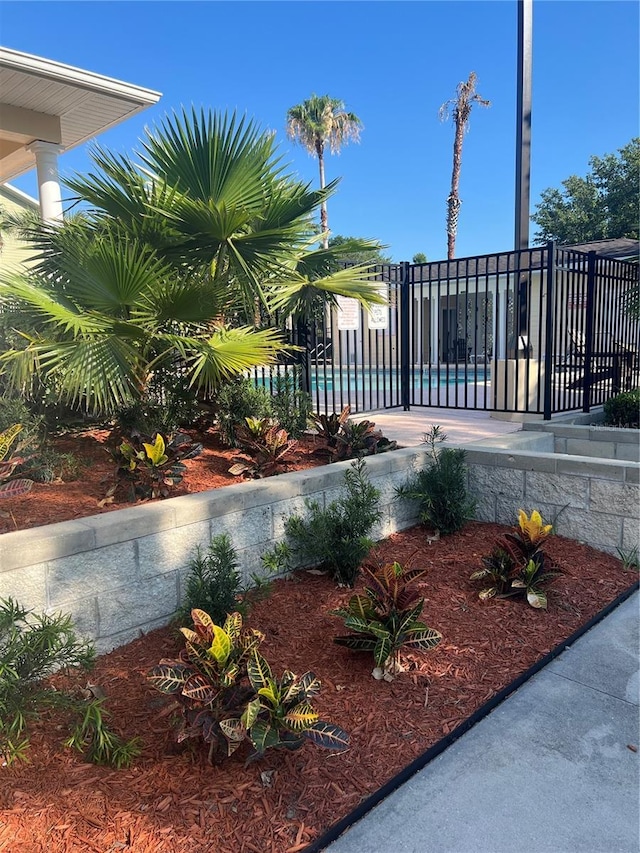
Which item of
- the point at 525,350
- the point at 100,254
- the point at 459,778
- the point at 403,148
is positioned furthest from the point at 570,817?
the point at 403,148

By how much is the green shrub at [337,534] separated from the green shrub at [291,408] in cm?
142

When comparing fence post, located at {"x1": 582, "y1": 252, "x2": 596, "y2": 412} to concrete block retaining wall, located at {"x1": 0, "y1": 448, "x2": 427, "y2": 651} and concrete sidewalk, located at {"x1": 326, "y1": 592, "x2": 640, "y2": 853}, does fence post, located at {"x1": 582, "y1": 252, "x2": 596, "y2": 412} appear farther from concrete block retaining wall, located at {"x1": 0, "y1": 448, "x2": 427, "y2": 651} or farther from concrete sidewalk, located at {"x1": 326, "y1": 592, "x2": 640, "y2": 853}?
concrete sidewalk, located at {"x1": 326, "y1": 592, "x2": 640, "y2": 853}

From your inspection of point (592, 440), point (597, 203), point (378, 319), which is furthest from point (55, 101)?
point (597, 203)

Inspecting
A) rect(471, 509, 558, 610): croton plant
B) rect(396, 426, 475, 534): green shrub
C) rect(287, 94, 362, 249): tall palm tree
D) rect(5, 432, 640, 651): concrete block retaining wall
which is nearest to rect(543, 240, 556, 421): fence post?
rect(5, 432, 640, 651): concrete block retaining wall

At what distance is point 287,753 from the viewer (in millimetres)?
2172

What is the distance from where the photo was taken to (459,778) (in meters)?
2.15

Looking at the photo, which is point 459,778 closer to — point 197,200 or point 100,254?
point 100,254

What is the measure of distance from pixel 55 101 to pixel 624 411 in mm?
8648

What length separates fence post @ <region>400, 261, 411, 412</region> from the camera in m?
7.44

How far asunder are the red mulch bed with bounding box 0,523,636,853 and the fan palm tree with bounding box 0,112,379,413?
1713 millimetres

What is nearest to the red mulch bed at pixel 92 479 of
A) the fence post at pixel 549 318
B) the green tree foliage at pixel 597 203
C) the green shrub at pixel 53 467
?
the green shrub at pixel 53 467

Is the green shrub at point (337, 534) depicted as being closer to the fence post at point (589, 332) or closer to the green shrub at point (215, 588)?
the green shrub at point (215, 588)

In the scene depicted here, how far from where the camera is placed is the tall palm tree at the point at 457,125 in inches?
950

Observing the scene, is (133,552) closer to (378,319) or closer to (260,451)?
(260,451)
